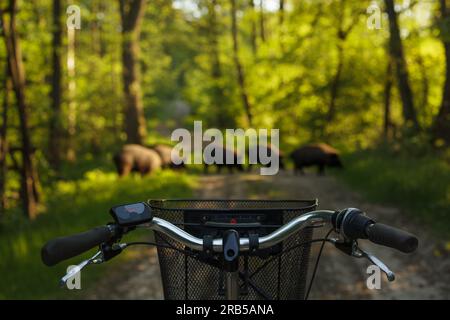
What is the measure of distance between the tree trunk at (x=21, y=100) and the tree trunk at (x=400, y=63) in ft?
36.9

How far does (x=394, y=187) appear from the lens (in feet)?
43.2

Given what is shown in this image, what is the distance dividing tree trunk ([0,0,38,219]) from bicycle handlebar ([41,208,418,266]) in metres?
10.9

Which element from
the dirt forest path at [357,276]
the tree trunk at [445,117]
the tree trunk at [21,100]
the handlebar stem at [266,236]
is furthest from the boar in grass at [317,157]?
the handlebar stem at [266,236]

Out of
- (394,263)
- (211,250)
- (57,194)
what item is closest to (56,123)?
(57,194)

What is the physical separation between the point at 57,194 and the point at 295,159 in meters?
8.76

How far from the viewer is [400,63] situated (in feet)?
60.1

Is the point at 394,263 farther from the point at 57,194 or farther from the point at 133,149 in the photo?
the point at 133,149

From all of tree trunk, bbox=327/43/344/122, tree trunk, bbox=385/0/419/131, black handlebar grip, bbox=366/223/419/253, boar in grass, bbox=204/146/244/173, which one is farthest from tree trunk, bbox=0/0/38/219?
tree trunk, bbox=327/43/344/122

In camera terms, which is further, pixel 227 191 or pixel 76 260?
pixel 227 191

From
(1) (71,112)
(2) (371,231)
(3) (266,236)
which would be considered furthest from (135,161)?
(2) (371,231)

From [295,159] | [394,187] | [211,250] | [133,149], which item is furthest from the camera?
[295,159]

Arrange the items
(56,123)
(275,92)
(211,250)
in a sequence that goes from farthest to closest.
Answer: (275,92)
(56,123)
(211,250)

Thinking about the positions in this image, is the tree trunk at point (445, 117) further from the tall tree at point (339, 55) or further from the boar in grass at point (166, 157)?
the tall tree at point (339, 55)

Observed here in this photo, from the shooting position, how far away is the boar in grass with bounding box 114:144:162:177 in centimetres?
1786
